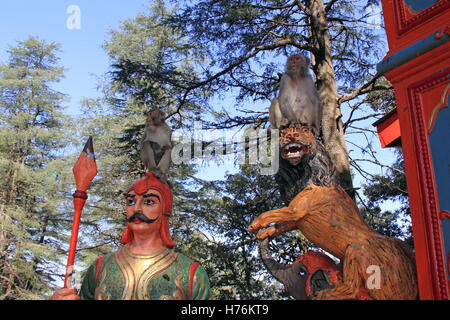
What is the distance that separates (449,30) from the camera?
2.81 metres

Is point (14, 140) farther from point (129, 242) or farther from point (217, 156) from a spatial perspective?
point (129, 242)

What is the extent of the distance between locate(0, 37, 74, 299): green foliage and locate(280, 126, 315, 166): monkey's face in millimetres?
12560

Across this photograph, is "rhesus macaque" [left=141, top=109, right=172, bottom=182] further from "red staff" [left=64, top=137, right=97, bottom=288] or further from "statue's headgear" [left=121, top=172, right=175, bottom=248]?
"red staff" [left=64, top=137, right=97, bottom=288]

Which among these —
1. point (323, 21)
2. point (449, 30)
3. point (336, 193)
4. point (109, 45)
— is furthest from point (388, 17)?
point (109, 45)

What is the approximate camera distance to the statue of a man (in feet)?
11.0

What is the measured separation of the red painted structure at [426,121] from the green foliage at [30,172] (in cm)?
1352

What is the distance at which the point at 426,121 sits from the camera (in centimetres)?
295

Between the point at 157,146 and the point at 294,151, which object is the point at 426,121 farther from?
the point at 157,146

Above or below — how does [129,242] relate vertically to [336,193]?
below

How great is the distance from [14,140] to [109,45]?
5.92 meters

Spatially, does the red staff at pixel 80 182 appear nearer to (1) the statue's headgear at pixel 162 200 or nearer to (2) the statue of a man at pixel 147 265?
(2) the statue of a man at pixel 147 265

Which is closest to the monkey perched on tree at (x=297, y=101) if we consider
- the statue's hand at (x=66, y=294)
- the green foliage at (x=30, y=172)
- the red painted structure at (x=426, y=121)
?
the red painted structure at (x=426, y=121)

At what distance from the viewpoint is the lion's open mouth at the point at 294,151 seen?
363cm
